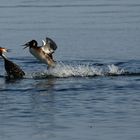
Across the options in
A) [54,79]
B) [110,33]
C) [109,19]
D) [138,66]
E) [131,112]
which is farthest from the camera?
[109,19]

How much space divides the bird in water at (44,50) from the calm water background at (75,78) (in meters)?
0.32

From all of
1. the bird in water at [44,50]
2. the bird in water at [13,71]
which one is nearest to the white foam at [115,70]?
the bird in water at [44,50]

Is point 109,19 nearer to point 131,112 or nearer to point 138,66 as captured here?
point 138,66

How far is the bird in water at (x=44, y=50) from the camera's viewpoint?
18.7m

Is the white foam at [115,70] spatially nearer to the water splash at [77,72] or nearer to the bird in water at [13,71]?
the water splash at [77,72]

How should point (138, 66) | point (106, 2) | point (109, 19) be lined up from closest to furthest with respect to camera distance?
point (138, 66)
point (109, 19)
point (106, 2)

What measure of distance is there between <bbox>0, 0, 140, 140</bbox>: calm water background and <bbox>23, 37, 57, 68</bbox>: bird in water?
32 cm

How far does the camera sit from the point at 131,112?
12.6 m

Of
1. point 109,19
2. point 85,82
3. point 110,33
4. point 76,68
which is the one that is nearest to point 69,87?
point 85,82

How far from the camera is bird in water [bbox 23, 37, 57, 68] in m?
18.7

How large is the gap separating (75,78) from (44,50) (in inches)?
82.2

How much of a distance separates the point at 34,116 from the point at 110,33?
1271 centimetres

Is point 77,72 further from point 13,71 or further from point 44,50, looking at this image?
point 44,50

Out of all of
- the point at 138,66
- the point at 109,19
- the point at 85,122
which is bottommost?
the point at 85,122
